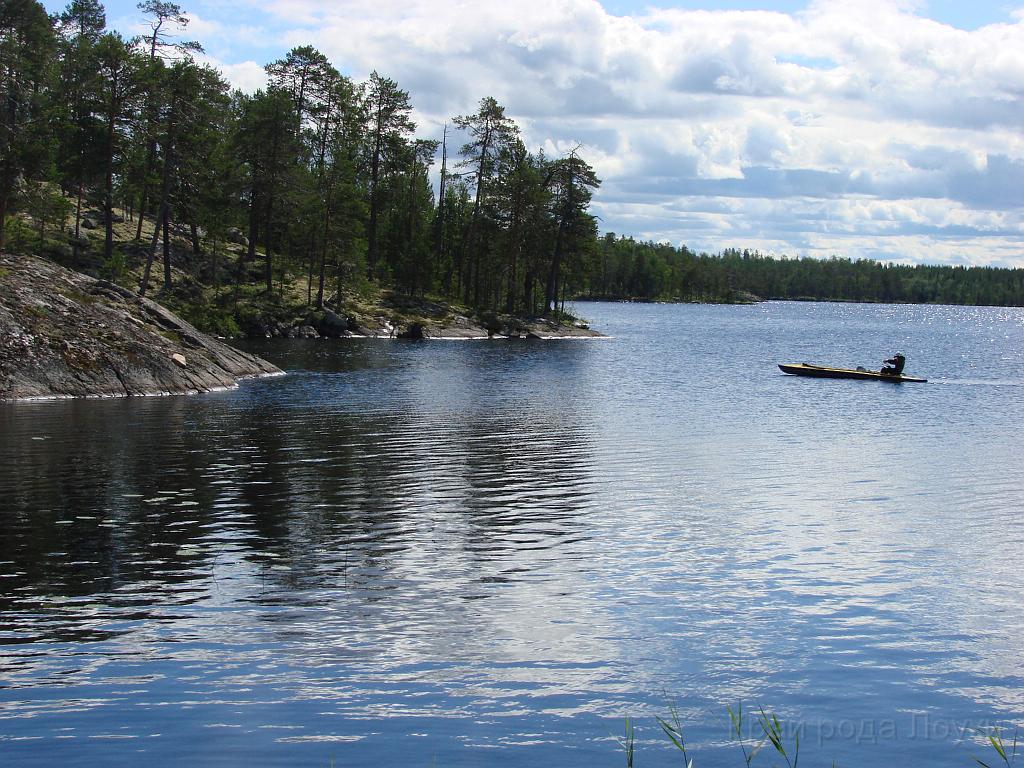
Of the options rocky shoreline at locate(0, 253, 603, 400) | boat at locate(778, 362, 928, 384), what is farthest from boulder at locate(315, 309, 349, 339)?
boat at locate(778, 362, 928, 384)

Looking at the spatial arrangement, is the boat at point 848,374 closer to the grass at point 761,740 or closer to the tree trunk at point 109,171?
the tree trunk at point 109,171

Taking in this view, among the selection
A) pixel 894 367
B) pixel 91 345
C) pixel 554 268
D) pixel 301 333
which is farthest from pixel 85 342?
pixel 554 268

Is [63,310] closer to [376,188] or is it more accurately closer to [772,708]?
[772,708]

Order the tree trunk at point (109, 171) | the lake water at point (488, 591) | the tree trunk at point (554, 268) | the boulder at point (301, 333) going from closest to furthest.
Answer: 1. the lake water at point (488, 591)
2. the tree trunk at point (109, 171)
3. the boulder at point (301, 333)
4. the tree trunk at point (554, 268)

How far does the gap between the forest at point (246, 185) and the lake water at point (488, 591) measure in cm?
3287

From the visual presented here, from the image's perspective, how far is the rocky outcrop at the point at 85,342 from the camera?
3497 cm

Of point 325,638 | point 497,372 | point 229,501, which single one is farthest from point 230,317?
point 325,638

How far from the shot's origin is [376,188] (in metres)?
96.0

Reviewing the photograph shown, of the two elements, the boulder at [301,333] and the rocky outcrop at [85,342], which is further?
the boulder at [301,333]

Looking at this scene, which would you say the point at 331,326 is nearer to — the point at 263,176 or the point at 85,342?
the point at 263,176

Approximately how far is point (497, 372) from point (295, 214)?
31.7m

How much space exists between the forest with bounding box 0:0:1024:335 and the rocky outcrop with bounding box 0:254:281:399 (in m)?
14.6

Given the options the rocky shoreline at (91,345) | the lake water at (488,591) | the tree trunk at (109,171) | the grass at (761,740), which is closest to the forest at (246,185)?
the tree trunk at (109,171)

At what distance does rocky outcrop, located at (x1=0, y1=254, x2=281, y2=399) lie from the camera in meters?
35.0
